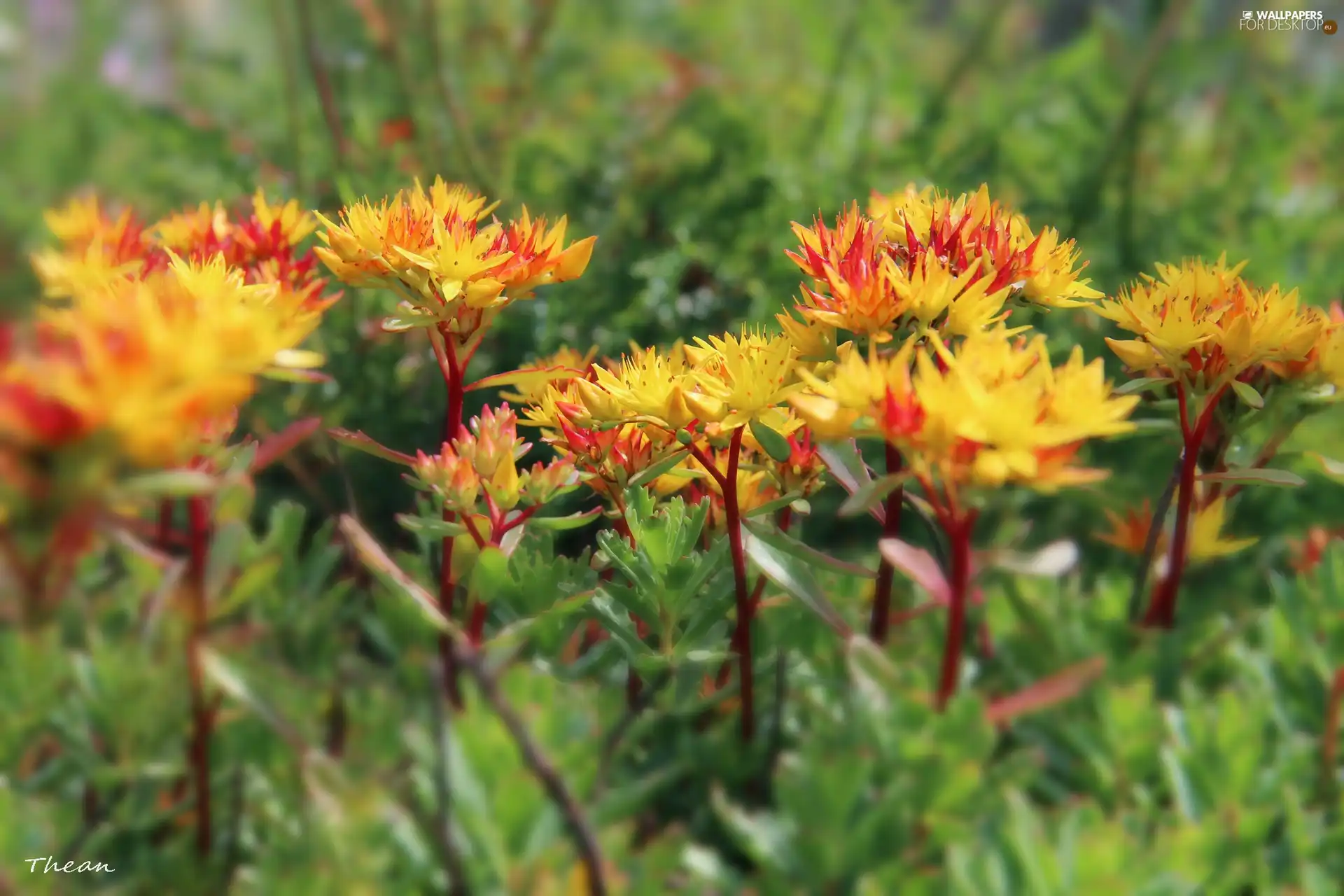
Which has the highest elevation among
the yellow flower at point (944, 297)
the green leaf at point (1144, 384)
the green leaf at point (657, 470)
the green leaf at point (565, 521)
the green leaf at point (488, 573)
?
the yellow flower at point (944, 297)

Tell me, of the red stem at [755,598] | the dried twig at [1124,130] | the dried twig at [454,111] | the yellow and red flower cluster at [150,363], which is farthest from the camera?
the dried twig at [1124,130]

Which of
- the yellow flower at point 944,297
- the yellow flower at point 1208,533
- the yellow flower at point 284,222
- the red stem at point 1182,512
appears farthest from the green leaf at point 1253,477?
the yellow flower at point 284,222

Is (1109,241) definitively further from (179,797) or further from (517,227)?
(179,797)

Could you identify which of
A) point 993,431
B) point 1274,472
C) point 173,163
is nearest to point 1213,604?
point 1274,472

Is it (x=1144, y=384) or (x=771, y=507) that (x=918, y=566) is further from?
(x=1144, y=384)

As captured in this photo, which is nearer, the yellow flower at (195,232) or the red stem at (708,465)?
the red stem at (708,465)

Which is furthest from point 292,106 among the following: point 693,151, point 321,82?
point 693,151

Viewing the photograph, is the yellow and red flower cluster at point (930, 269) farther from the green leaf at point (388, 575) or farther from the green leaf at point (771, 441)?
the green leaf at point (388, 575)
